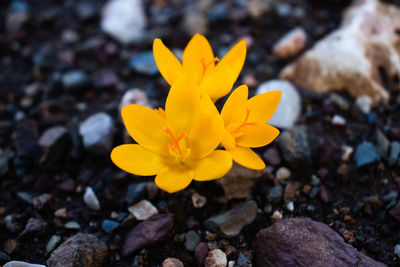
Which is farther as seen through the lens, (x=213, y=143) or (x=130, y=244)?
(x=130, y=244)

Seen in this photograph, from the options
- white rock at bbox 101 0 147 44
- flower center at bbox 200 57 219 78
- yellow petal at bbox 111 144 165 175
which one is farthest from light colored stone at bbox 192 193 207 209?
white rock at bbox 101 0 147 44

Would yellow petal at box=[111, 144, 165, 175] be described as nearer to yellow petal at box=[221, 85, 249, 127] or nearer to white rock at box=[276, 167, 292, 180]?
yellow petal at box=[221, 85, 249, 127]

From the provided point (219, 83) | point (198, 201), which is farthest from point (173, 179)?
point (219, 83)

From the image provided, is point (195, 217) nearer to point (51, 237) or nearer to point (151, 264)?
point (151, 264)

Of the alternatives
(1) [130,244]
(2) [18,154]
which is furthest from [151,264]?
(2) [18,154]

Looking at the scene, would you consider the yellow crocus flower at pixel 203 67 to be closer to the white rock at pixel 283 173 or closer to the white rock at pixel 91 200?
the white rock at pixel 283 173

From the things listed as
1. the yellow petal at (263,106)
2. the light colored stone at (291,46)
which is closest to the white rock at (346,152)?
the yellow petal at (263,106)

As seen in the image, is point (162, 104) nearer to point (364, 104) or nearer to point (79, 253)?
point (79, 253)
